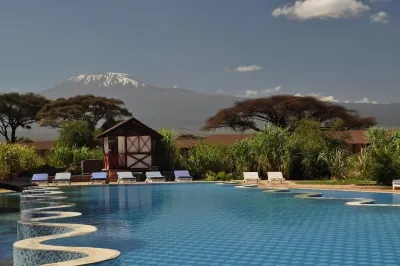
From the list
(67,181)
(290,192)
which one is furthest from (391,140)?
(67,181)

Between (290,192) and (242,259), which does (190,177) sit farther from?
(242,259)

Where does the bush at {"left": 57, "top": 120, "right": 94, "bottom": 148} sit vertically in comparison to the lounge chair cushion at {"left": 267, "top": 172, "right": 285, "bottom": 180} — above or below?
above

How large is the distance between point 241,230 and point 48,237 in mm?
4246

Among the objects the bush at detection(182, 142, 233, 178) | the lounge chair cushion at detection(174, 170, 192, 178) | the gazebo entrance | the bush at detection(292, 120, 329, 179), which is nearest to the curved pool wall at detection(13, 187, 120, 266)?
the lounge chair cushion at detection(174, 170, 192, 178)

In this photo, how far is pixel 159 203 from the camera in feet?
57.6

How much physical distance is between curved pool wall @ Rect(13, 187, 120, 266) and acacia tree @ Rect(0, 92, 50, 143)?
45642 mm

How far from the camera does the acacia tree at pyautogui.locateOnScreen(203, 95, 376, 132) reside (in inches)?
2180

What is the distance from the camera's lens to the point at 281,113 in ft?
189

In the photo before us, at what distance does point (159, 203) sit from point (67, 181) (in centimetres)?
1070

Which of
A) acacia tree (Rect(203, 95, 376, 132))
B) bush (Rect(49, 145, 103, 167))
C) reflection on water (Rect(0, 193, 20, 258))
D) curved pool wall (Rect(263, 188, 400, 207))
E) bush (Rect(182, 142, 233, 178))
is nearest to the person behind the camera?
reflection on water (Rect(0, 193, 20, 258))

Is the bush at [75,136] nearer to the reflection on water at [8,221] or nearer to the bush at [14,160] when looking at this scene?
the bush at [14,160]

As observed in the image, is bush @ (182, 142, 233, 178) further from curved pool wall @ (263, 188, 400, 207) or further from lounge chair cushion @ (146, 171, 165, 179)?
curved pool wall @ (263, 188, 400, 207)

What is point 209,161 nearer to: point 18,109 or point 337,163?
point 337,163

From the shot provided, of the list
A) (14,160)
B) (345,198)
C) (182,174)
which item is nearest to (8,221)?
(345,198)
